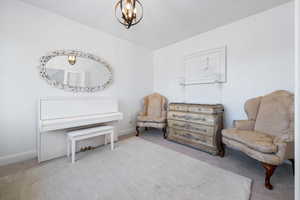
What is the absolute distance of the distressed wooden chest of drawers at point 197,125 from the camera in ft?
7.43

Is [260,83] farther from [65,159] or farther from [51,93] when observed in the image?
[51,93]

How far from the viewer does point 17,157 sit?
2.00m

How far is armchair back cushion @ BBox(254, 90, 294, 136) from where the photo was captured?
177 centimetres

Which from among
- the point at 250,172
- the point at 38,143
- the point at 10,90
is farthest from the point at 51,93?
the point at 250,172

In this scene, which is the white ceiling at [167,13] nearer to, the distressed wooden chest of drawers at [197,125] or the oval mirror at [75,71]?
the oval mirror at [75,71]

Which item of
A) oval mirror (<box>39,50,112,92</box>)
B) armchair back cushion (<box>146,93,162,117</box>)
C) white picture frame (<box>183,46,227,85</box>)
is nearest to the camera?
oval mirror (<box>39,50,112,92</box>)

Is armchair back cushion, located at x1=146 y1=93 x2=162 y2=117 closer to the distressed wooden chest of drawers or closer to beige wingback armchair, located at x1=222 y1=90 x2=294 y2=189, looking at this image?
the distressed wooden chest of drawers

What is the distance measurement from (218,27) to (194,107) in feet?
6.08

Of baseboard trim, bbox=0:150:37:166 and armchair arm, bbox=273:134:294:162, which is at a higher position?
armchair arm, bbox=273:134:294:162

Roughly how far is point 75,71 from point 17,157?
1733 millimetres

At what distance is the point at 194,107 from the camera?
2.58 metres

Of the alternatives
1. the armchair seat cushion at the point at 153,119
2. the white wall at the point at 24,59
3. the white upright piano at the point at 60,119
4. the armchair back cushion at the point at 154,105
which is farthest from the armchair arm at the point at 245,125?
the white wall at the point at 24,59

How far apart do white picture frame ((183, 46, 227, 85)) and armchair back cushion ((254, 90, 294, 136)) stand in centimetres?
86

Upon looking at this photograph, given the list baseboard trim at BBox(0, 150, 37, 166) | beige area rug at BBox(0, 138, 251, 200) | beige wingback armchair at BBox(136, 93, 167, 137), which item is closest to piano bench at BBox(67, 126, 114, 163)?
beige area rug at BBox(0, 138, 251, 200)
